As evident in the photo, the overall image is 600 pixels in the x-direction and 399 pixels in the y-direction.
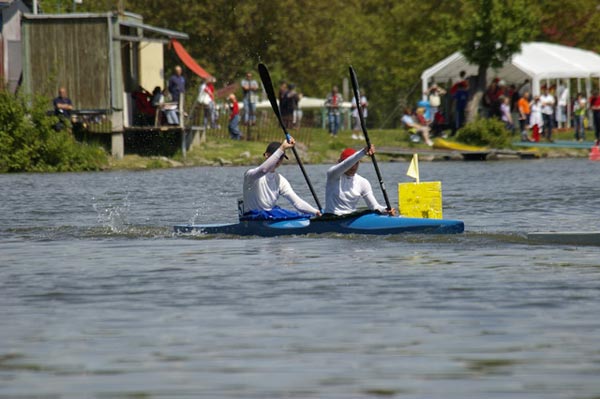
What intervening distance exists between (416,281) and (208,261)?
3497 millimetres

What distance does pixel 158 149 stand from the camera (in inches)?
1694

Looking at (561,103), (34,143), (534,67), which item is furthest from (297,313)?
(561,103)

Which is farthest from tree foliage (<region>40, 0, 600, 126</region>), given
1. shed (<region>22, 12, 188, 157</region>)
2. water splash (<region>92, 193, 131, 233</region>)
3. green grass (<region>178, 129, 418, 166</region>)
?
water splash (<region>92, 193, 131, 233</region>)

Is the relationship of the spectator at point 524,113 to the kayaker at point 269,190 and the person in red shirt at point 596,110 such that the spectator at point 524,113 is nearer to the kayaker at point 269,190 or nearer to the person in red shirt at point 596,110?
the person in red shirt at point 596,110

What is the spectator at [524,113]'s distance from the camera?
4756 cm

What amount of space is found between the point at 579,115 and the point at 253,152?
1180 centimetres

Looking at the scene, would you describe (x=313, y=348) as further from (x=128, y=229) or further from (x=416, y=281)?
(x=128, y=229)

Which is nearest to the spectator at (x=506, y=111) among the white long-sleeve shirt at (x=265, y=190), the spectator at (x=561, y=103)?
the spectator at (x=561, y=103)

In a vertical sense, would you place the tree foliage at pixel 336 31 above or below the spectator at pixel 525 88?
above

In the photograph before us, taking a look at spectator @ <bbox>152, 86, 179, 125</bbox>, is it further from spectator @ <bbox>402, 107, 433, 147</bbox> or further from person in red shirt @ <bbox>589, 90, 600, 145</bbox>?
person in red shirt @ <bbox>589, 90, 600, 145</bbox>

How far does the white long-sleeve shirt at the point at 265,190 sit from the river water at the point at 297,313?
49 centimetres

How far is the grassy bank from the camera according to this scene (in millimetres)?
41281

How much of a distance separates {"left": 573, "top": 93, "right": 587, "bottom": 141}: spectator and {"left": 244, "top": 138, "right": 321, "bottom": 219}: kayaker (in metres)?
29.3

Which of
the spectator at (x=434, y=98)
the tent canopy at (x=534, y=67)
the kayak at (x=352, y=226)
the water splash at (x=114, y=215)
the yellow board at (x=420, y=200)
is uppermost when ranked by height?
the tent canopy at (x=534, y=67)
